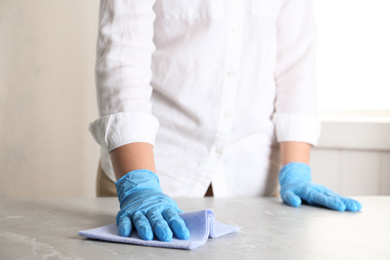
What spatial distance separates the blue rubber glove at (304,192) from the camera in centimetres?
112

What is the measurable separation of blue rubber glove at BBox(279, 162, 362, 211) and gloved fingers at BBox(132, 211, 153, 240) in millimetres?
510

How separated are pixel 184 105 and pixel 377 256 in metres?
0.71

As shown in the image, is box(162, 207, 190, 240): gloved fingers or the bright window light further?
the bright window light

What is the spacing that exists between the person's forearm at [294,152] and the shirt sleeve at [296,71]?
0.02m

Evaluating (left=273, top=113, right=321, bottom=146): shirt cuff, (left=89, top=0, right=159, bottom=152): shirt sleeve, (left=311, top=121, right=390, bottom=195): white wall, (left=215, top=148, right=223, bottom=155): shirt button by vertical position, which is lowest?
(left=311, top=121, right=390, bottom=195): white wall

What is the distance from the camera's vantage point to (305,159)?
1400 mm

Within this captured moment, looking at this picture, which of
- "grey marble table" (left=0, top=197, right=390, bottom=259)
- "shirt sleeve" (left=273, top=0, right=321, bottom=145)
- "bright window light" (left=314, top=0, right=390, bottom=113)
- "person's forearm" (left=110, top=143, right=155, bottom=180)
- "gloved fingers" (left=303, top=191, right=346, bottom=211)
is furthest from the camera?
"bright window light" (left=314, top=0, right=390, bottom=113)

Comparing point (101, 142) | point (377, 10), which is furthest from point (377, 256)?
point (377, 10)

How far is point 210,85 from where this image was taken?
1.29 metres

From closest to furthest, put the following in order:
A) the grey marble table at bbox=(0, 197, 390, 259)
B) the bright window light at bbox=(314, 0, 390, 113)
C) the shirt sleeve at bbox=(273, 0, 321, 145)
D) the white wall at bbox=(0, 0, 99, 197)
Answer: the grey marble table at bbox=(0, 197, 390, 259)
the shirt sleeve at bbox=(273, 0, 321, 145)
the white wall at bbox=(0, 0, 99, 197)
the bright window light at bbox=(314, 0, 390, 113)

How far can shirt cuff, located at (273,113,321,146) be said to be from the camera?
1391 millimetres

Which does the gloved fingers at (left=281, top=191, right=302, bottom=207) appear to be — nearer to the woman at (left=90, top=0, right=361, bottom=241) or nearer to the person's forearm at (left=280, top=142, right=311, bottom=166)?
the woman at (left=90, top=0, right=361, bottom=241)

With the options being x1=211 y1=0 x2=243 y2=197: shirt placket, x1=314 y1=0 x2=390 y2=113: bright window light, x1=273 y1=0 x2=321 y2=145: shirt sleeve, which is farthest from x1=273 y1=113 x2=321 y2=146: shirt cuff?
x1=314 y1=0 x2=390 y2=113: bright window light

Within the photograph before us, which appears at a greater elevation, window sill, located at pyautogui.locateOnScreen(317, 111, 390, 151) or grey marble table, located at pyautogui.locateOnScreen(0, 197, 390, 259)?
window sill, located at pyautogui.locateOnScreen(317, 111, 390, 151)
